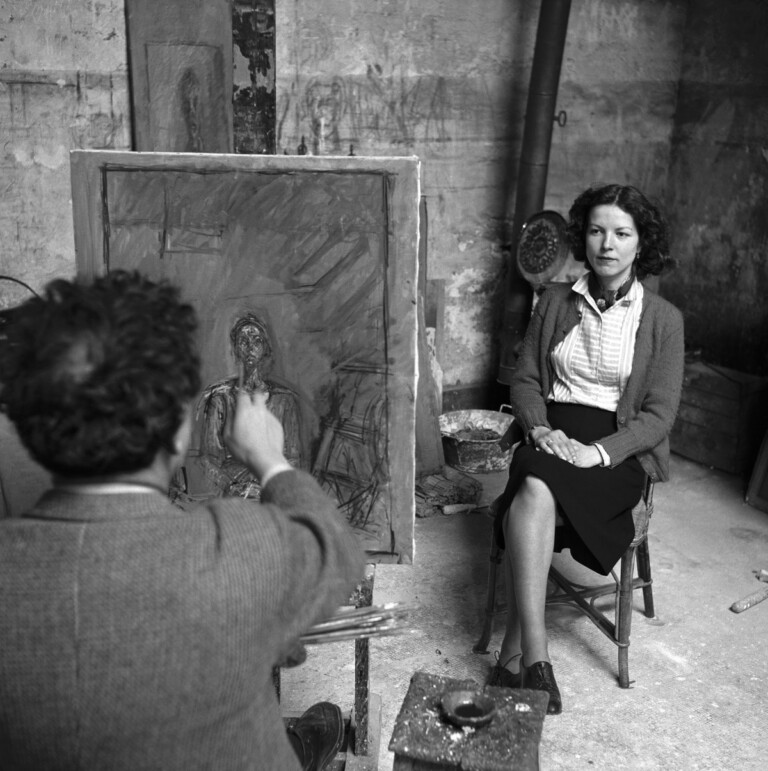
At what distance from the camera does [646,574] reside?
3.38 m

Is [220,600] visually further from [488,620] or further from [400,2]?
[400,2]

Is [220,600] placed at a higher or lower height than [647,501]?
higher

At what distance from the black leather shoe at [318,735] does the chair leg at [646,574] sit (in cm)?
131

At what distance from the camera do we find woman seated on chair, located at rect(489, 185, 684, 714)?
289 cm

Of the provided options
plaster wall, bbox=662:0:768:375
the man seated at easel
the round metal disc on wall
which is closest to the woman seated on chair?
the round metal disc on wall

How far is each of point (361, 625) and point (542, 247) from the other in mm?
3329

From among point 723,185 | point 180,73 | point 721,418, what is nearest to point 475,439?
point 721,418

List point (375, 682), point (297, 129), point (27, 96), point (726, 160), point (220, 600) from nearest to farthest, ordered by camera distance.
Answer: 1. point (220, 600)
2. point (375, 682)
3. point (27, 96)
4. point (297, 129)
5. point (726, 160)

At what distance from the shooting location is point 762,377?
4973mm

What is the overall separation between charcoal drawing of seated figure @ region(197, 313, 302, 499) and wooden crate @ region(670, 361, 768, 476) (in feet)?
9.89

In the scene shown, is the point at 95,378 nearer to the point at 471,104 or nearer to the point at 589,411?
the point at 589,411

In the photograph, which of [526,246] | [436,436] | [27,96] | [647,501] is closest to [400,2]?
[526,246]

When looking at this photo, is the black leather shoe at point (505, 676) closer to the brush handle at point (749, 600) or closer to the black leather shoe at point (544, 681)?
the black leather shoe at point (544, 681)

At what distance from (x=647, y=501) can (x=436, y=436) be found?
1722 mm
